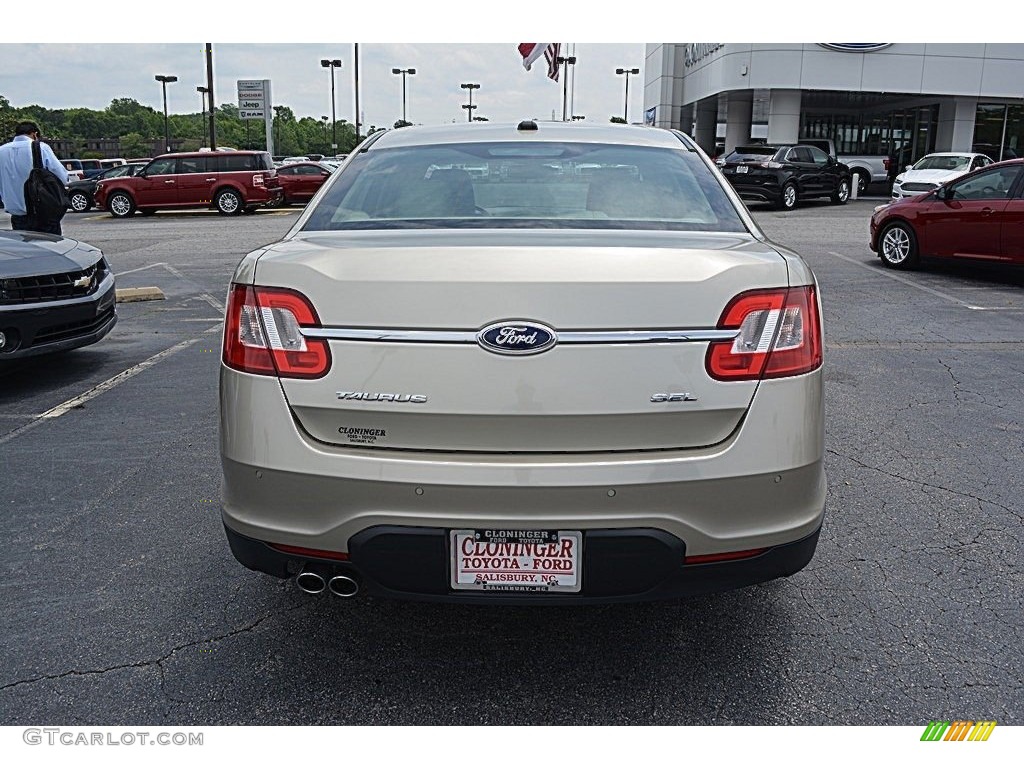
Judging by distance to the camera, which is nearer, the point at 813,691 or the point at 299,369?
the point at 299,369

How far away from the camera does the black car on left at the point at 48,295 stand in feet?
20.5

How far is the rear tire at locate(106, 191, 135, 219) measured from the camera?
87.8 feet

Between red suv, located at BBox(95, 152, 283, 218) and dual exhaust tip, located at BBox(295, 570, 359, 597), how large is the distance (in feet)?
81.5

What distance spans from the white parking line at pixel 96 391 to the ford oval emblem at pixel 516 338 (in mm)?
3976

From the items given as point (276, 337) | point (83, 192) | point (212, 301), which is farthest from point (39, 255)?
point (83, 192)

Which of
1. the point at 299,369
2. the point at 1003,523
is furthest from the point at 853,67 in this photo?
the point at 299,369

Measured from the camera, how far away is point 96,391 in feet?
21.2

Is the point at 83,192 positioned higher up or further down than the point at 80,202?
higher up

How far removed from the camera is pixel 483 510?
Result: 2.50 meters

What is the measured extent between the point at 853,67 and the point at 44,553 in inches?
1333

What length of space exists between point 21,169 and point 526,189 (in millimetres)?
8970

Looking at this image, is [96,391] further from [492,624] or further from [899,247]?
[899,247]

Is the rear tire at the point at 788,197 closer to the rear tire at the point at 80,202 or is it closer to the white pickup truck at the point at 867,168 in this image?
the white pickup truck at the point at 867,168
